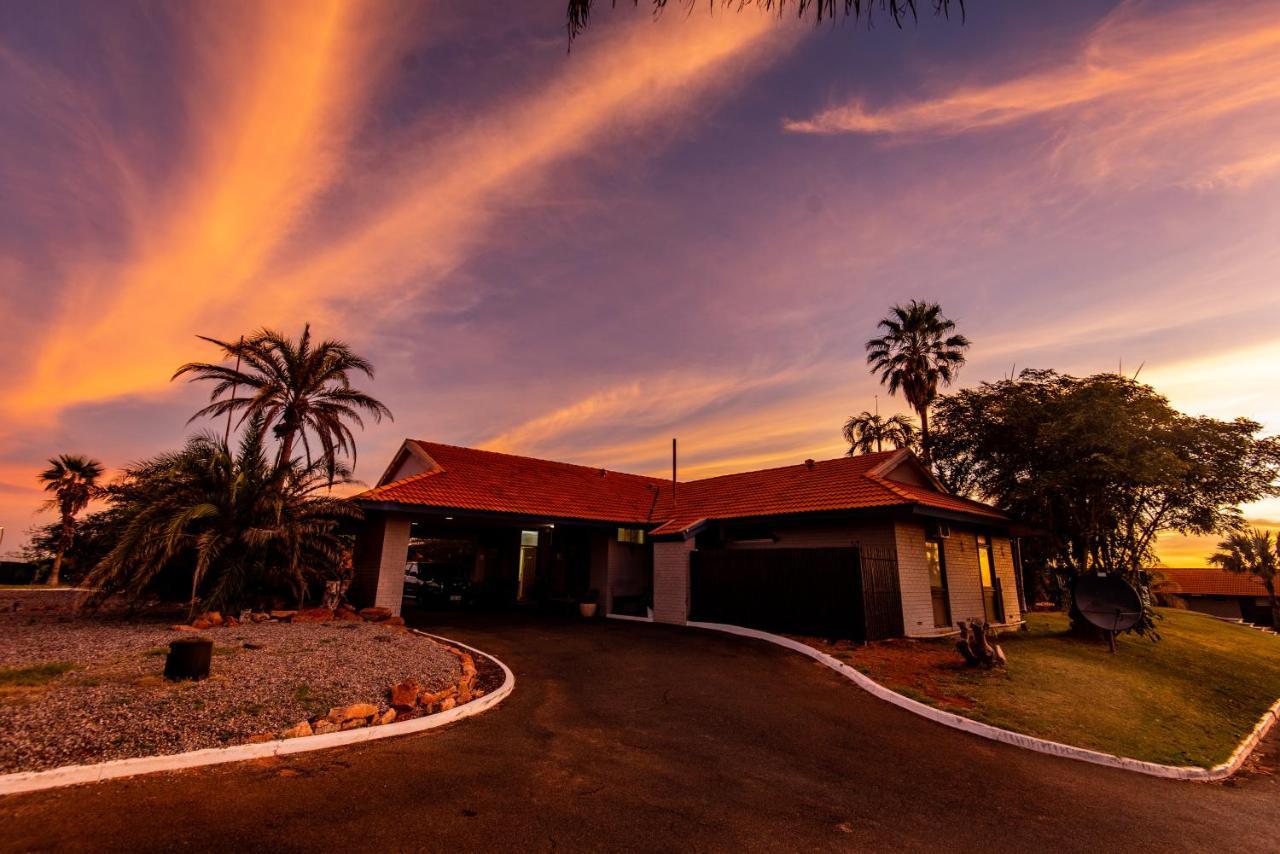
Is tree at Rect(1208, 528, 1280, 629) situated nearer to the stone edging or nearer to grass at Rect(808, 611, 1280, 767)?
grass at Rect(808, 611, 1280, 767)

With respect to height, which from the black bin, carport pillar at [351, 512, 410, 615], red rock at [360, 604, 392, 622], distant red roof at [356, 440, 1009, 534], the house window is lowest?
red rock at [360, 604, 392, 622]

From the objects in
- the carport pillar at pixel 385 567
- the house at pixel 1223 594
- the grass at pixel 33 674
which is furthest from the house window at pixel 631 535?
the house at pixel 1223 594

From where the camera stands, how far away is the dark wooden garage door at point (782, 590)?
13.8 m

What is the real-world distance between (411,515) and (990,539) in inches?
767

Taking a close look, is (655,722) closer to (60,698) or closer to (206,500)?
(60,698)

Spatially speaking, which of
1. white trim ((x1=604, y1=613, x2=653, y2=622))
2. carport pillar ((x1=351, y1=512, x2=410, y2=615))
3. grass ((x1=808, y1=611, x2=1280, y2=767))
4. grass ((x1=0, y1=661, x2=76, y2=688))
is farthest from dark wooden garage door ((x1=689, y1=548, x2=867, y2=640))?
grass ((x1=0, y1=661, x2=76, y2=688))

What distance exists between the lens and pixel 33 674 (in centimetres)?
673

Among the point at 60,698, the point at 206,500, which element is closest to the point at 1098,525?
the point at 60,698

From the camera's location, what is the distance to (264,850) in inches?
146

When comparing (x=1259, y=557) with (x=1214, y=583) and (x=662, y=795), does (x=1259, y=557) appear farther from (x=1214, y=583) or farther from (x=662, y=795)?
(x=662, y=795)

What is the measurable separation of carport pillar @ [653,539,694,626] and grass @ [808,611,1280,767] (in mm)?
5507

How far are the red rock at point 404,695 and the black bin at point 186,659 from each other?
91.3 inches

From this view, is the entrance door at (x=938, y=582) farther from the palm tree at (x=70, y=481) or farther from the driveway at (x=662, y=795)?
the palm tree at (x=70, y=481)

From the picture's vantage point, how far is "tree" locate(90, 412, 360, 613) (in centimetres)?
1174
